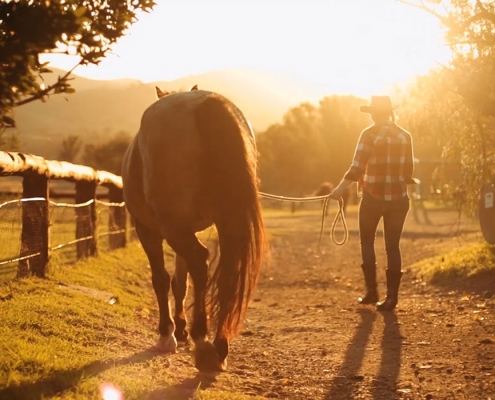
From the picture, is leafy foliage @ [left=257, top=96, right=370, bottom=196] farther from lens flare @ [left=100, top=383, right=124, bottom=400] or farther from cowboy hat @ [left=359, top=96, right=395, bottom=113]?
lens flare @ [left=100, top=383, right=124, bottom=400]

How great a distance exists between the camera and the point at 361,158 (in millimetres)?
7262

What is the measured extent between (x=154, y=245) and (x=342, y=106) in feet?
223

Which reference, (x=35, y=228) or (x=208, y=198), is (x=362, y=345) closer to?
(x=208, y=198)

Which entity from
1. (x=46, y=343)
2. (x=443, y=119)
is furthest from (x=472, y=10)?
(x=46, y=343)

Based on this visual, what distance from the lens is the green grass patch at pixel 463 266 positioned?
8.98 metres

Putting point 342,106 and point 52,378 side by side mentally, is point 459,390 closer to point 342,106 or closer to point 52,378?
point 52,378

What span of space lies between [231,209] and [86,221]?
6.23m

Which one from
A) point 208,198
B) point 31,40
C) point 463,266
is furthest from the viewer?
point 463,266

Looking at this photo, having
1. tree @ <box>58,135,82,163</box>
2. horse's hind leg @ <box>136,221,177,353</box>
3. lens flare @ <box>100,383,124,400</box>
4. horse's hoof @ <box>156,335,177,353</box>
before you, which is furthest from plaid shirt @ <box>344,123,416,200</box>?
tree @ <box>58,135,82,163</box>

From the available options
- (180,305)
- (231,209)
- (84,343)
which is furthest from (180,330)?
(231,209)

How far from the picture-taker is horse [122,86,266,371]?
181 inches

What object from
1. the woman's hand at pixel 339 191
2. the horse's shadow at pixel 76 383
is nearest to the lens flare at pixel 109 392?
the horse's shadow at pixel 76 383

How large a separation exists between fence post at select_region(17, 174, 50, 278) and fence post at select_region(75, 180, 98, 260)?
193 centimetres

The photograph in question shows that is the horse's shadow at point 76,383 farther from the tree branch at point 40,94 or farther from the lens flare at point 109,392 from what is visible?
the tree branch at point 40,94
